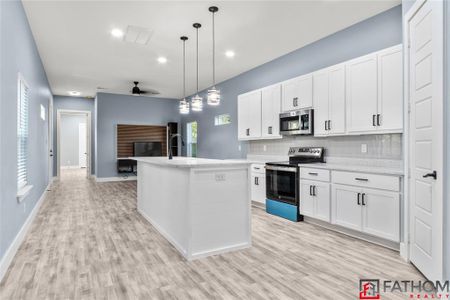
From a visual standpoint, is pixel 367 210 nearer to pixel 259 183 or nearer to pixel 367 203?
pixel 367 203

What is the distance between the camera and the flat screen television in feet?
31.2

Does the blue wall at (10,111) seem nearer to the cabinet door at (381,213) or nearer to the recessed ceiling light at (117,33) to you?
the recessed ceiling light at (117,33)

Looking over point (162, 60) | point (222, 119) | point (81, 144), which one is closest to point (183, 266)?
point (162, 60)

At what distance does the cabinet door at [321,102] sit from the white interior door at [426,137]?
4.77 feet

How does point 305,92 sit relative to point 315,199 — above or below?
above

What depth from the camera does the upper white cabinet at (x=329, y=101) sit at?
396 centimetres

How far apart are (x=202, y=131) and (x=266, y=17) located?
5174mm

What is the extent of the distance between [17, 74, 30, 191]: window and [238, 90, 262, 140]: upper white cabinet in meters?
3.86

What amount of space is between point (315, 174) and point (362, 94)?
49.7 inches

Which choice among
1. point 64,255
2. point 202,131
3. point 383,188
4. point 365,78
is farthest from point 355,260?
point 202,131

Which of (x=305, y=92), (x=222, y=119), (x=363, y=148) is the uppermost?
(x=305, y=92)

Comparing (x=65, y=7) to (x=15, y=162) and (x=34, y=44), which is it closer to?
(x=34, y=44)

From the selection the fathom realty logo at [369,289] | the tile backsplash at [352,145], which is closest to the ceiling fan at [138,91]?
the tile backsplash at [352,145]

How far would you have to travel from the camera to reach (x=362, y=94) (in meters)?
3.67
